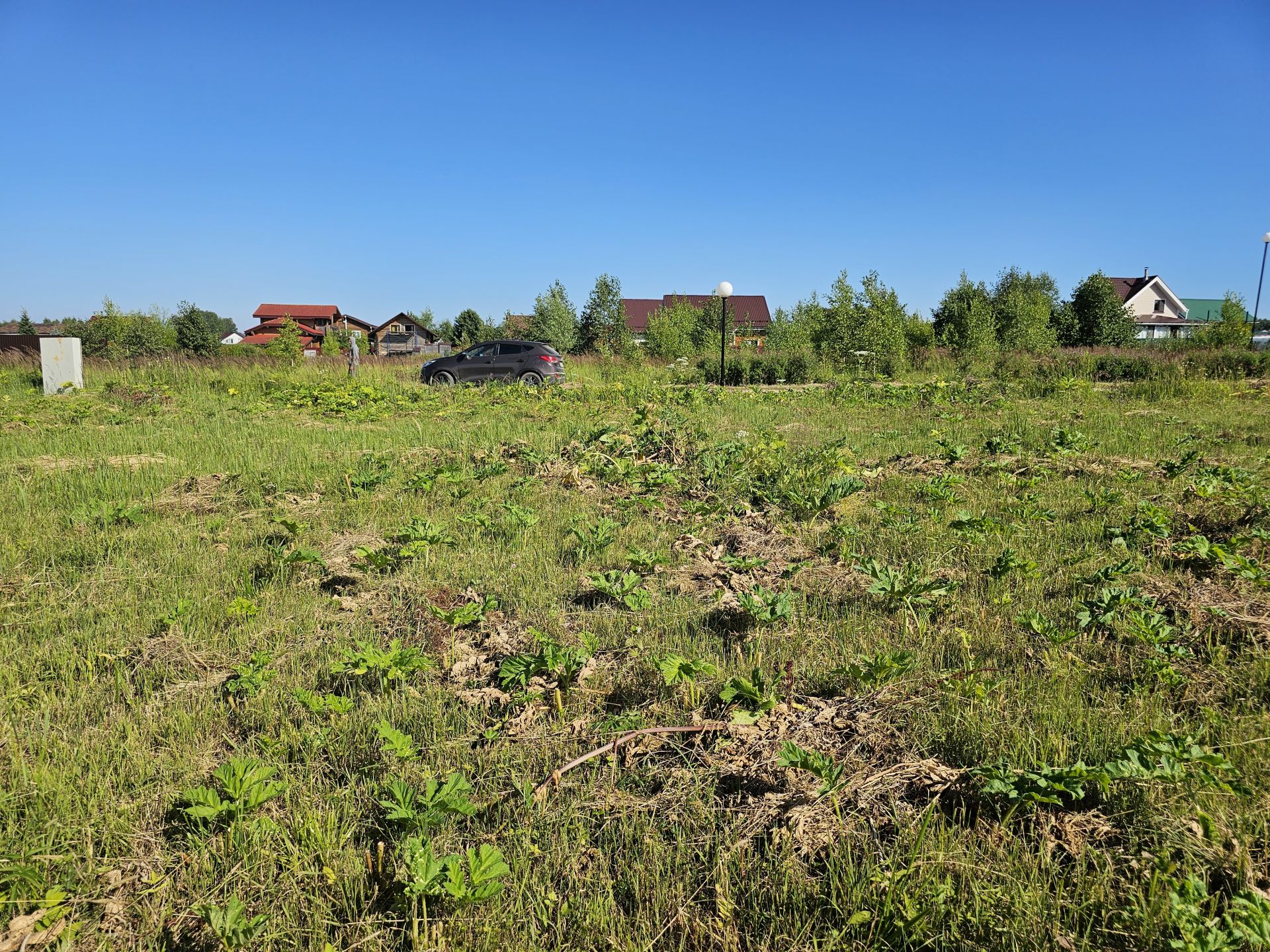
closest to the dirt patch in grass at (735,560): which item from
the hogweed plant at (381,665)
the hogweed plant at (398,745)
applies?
the hogweed plant at (381,665)

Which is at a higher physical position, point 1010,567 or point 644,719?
point 1010,567

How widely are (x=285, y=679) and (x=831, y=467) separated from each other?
222 inches

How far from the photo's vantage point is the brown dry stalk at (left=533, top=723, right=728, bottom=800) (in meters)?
2.42

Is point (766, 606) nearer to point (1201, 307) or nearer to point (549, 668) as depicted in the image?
point (549, 668)

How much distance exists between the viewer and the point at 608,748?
2590 mm

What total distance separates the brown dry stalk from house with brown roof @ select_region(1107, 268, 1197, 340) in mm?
72914

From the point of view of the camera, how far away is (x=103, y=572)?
4.45 m

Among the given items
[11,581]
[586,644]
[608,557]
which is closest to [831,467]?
[608,557]

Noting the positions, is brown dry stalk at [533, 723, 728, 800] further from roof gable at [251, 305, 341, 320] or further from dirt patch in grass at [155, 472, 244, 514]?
roof gable at [251, 305, 341, 320]

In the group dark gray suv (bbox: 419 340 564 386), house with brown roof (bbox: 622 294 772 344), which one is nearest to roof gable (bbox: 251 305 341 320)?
house with brown roof (bbox: 622 294 772 344)

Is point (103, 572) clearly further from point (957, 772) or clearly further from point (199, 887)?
point (957, 772)

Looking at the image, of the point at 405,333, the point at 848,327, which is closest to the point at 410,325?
the point at 405,333

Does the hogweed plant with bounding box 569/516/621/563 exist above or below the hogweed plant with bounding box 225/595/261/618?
above

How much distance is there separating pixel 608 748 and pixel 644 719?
30 cm
